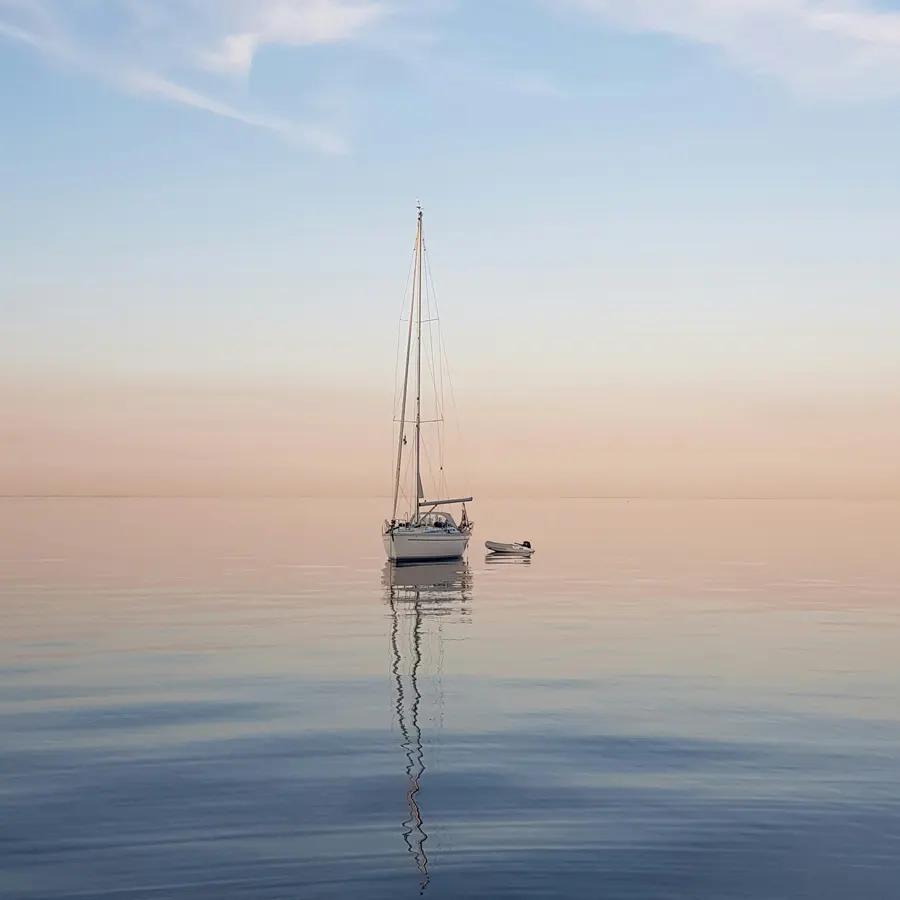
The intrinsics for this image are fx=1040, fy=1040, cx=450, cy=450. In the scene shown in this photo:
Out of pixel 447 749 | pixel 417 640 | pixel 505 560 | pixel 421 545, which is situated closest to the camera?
pixel 447 749

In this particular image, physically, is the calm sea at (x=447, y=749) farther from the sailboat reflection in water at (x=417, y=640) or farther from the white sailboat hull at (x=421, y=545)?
the white sailboat hull at (x=421, y=545)

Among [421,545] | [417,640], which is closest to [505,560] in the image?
[421,545]

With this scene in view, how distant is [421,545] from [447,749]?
202 feet

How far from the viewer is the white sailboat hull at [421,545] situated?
84.4 m

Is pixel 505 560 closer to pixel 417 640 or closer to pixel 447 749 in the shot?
pixel 417 640

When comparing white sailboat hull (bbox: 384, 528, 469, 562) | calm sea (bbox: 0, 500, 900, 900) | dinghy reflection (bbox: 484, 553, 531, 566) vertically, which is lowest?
calm sea (bbox: 0, 500, 900, 900)

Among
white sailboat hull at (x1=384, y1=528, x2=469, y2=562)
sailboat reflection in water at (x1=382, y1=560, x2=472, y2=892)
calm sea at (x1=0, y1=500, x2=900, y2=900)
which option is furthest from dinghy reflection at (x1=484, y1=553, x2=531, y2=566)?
calm sea at (x1=0, y1=500, x2=900, y2=900)

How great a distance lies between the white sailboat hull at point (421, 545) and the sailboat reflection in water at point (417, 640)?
1059 millimetres

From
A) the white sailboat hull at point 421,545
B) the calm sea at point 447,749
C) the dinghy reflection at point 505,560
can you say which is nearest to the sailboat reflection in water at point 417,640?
the calm sea at point 447,749

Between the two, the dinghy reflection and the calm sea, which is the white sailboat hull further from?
the calm sea

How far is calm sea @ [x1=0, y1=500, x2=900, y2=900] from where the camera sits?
639 inches

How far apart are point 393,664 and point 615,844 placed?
68.5 feet

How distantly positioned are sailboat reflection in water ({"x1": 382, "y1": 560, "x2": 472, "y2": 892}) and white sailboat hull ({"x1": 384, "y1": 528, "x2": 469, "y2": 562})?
1.06 metres

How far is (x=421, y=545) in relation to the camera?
8600 centimetres
